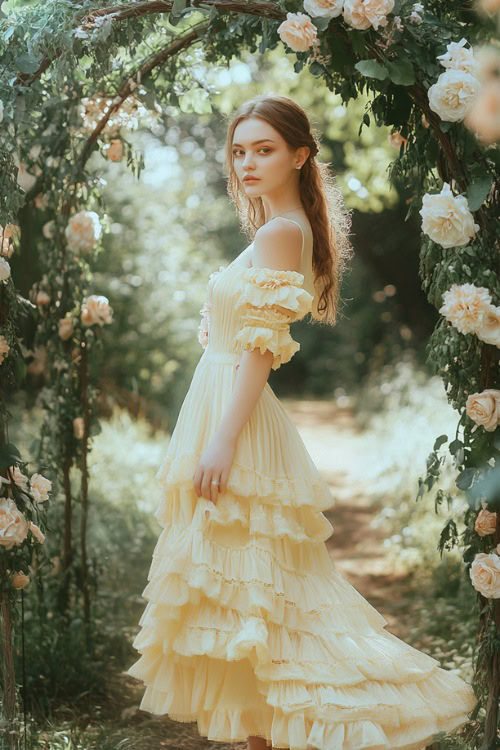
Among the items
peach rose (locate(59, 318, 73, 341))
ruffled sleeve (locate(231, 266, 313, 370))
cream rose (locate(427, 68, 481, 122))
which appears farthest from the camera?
peach rose (locate(59, 318, 73, 341))

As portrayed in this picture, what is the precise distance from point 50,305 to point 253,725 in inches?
79.0

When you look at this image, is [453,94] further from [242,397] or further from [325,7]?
[242,397]

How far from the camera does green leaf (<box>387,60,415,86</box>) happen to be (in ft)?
7.40

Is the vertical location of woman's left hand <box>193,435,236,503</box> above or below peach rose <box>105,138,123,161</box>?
below

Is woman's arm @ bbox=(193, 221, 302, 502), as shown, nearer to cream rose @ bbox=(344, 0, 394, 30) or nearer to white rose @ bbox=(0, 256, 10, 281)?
cream rose @ bbox=(344, 0, 394, 30)

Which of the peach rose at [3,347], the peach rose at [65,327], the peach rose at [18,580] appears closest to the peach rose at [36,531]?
the peach rose at [18,580]

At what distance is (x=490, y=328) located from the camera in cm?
224

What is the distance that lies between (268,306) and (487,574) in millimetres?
953

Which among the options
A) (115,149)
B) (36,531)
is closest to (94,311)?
(115,149)

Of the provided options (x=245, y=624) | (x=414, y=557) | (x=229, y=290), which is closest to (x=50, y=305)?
(x=229, y=290)

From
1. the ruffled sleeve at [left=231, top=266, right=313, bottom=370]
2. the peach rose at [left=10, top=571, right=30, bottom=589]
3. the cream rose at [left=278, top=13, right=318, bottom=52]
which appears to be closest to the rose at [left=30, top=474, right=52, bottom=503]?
the peach rose at [left=10, top=571, right=30, bottom=589]

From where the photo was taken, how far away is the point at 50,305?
3721 millimetres

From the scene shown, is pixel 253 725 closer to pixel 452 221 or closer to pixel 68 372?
pixel 452 221

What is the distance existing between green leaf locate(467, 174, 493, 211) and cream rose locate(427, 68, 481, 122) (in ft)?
0.56
